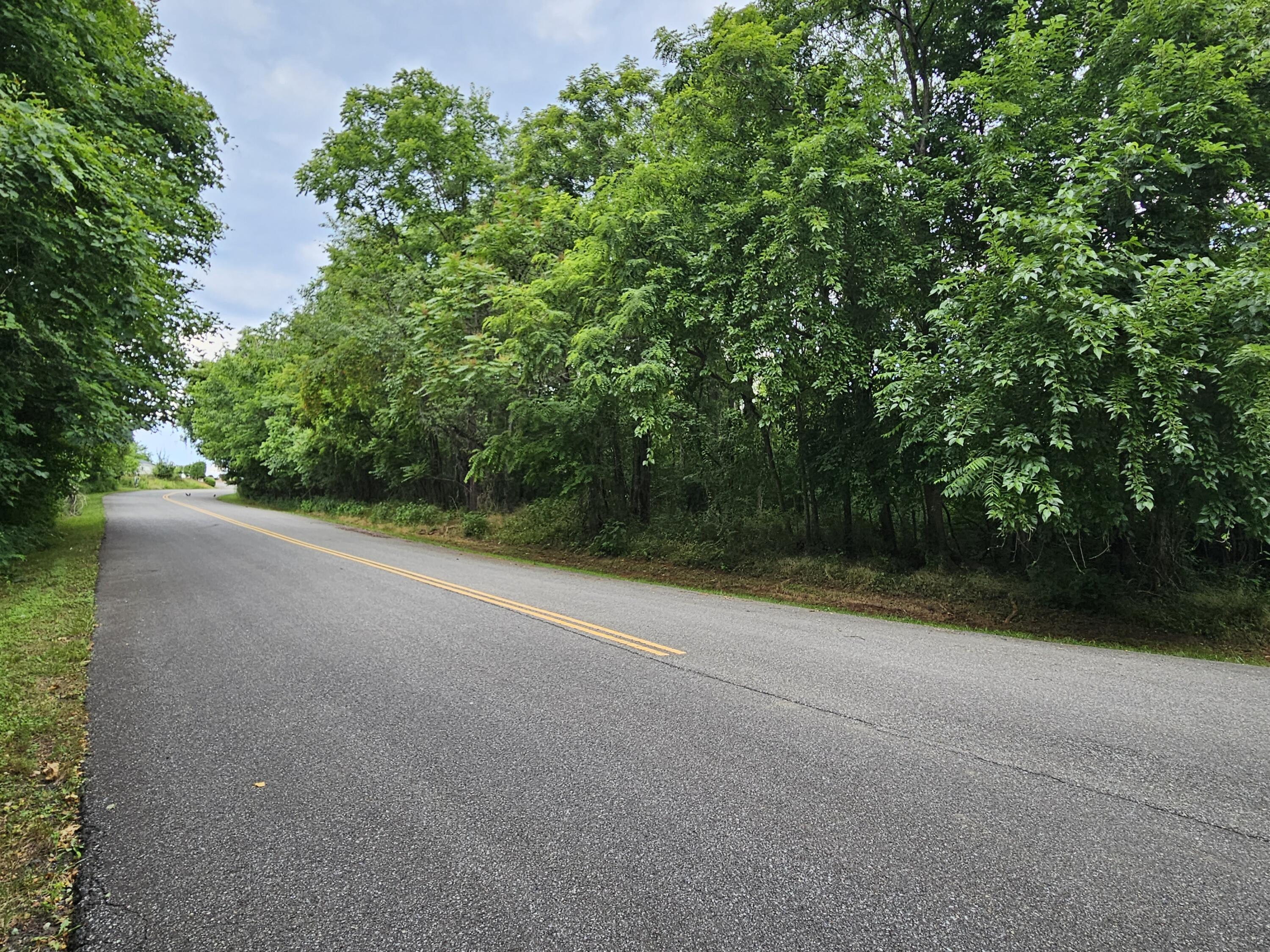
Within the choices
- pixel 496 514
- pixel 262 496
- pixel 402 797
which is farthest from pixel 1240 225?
pixel 262 496

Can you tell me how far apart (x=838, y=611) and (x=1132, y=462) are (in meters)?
3.82

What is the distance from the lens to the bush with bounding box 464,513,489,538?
17.0 meters

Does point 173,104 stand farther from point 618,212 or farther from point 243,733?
point 243,733

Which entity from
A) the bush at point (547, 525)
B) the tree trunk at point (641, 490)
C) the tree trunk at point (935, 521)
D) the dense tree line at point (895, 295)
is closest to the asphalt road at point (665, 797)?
the dense tree line at point (895, 295)

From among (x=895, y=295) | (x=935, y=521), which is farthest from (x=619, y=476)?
(x=895, y=295)

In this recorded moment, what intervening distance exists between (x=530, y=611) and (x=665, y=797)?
4.42 meters

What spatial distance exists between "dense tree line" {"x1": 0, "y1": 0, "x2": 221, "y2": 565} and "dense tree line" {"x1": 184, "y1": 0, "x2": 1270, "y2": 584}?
5.19m

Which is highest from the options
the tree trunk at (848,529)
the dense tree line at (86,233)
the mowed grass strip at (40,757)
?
the dense tree line at (86,233)

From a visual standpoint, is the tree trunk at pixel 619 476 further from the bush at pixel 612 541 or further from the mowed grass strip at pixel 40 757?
the mowed grass strip at pixel 40 757

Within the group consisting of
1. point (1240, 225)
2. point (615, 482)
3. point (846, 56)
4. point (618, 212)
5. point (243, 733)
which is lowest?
point (243, 733)

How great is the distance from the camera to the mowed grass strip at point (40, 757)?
2.12m

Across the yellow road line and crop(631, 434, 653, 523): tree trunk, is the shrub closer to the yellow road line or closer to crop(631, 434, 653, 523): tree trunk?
the yellow road line

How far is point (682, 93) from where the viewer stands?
9.56 metres

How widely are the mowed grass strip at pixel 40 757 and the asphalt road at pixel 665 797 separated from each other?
0.36 ft
